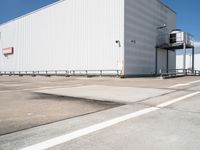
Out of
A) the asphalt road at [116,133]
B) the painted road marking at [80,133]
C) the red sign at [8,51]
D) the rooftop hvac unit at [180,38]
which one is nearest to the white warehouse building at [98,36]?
the rooftop hvac unit at [180,38]

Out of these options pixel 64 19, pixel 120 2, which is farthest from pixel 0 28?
pixel 120 2

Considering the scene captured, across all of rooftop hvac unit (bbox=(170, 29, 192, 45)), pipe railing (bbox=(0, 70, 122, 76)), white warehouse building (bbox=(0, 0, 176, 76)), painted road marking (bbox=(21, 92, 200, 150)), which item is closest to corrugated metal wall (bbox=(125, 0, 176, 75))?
white warehouse building (bbox=(0, 0, 176, 76))

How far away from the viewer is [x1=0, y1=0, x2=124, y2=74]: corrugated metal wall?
2634 centimetres

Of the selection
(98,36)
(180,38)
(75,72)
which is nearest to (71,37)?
(75,72)

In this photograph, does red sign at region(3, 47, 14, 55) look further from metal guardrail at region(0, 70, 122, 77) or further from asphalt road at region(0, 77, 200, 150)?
asphalt road at region(0, 77, 200, 150)

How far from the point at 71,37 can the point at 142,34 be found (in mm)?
10319

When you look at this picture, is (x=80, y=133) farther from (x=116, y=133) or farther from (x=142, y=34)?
(x=142, y=34)

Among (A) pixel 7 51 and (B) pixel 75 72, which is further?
(A) pixel 7 51

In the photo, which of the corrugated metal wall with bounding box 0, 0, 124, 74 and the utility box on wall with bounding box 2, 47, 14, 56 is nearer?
the corrugated metal wall with bounding box 0, 0, 124, 74

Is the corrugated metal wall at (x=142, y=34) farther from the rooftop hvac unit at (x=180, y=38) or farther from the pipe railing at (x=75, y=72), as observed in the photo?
the rooftop hvac unit at (x=180, y=38)

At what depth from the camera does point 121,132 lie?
13.9 feet

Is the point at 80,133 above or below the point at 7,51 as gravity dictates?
below

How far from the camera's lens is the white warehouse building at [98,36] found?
2595 centimetres

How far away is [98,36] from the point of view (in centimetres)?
→ 2780
